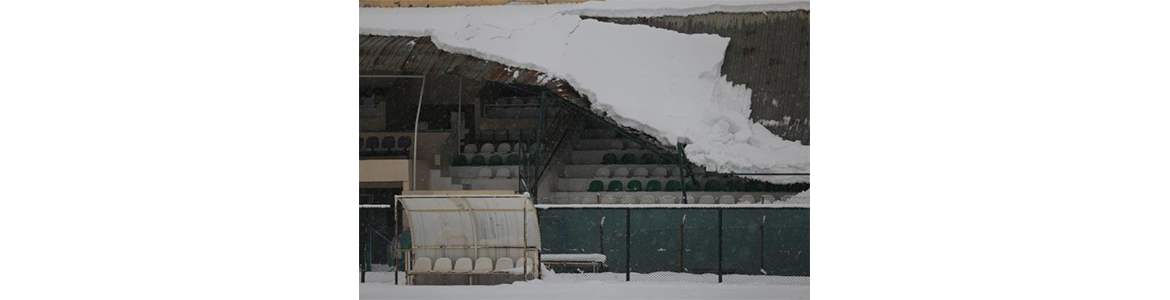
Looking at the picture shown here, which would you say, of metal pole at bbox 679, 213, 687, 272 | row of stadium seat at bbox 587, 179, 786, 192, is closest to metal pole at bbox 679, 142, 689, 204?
row of stadium seat at bbox 587, 179, 786, 192

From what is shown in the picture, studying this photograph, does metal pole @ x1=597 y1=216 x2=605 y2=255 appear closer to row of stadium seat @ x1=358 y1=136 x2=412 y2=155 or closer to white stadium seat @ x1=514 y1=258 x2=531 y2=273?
white stadium seat @ x1=514 y1=258 x2=531 y2=273

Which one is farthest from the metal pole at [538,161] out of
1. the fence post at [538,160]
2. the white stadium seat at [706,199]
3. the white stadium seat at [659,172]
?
the white stadium seat at [706,199]

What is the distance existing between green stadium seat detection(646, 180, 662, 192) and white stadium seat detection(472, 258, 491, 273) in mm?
1344

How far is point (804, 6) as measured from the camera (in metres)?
6.60

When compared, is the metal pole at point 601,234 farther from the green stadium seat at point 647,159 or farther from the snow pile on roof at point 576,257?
the green stadium seat at point 647,159

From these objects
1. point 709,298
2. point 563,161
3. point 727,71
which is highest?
point 727,71

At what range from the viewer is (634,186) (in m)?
7.52

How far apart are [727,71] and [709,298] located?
160 cm

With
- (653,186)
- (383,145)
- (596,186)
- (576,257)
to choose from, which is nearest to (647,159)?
(653,186)

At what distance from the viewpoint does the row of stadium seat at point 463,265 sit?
21.3ft

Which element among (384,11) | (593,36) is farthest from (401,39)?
(593,36)

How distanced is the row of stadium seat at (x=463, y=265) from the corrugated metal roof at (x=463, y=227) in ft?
0.17

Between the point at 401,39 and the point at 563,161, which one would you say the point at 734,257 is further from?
the point at 401,39

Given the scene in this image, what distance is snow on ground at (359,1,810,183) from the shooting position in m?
6.94
